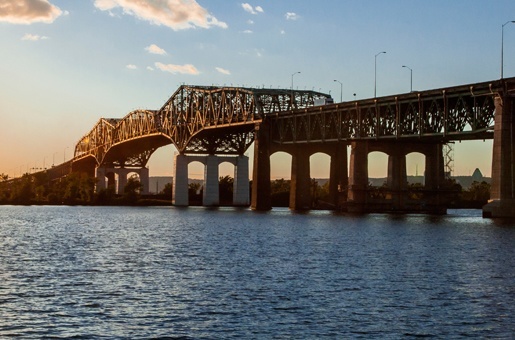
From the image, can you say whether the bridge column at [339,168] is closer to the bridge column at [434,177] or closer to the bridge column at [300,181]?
the bridge column at [300,181]

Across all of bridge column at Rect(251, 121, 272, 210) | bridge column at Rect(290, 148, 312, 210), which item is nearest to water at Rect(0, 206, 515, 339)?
bridge column at Rect(251, 121, 272, 210)

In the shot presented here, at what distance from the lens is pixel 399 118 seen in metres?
151

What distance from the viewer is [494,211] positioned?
12256 cm

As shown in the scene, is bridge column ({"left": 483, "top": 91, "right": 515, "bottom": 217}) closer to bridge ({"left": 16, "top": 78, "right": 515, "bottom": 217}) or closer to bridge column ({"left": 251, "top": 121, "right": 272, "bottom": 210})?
bridge ({"left": 16, "top": 78, "right": 515, "bottom": 217})

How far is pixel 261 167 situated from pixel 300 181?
31.9 ft

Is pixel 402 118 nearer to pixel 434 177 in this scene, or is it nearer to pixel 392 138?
pixel 392 138

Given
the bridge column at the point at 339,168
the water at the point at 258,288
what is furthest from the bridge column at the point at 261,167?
the water at the point at 258,288

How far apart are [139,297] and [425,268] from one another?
2333 cm

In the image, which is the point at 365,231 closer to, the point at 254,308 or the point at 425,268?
the point at 425,268

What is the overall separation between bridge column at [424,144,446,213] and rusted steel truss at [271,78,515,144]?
1610 centimetres

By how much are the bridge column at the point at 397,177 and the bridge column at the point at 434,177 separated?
14.0 ft

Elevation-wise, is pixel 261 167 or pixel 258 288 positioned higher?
pixel 261 167

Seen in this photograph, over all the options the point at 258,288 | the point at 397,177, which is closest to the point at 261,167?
the point at 397,177

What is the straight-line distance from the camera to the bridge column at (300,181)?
625 feet
